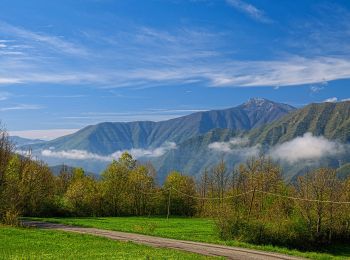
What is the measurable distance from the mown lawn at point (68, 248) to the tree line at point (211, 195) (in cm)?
1423

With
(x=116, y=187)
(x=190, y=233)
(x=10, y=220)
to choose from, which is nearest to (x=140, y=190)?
(x=116, y=187)

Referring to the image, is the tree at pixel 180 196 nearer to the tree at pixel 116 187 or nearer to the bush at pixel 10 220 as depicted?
the tree at pixel 116 187

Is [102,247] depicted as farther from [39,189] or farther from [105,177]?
[105,177]

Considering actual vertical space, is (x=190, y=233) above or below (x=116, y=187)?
below

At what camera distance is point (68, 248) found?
128ft

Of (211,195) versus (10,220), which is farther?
(211,195)

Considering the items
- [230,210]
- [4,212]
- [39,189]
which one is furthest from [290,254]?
[39,189]

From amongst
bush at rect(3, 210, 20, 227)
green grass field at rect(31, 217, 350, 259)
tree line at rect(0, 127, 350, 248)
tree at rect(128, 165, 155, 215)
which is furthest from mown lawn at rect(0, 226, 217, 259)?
tree at rect(128, 165, 155, 215)

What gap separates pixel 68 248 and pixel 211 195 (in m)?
102

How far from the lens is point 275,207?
77812 millimetres

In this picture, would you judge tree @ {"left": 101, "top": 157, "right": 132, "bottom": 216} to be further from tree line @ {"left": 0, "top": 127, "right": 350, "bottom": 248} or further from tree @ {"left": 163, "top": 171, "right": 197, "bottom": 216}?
tree @ {"left": 163, "top": 171, "right": 197, "bottom": 216}

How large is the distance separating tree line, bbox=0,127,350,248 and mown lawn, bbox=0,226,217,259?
14227 millimetres

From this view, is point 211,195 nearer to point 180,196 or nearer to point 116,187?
point 180,196

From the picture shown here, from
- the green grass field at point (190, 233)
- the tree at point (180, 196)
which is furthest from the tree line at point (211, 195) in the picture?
the green grass field at point (190, 233)
